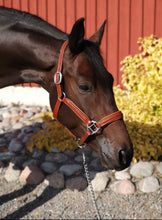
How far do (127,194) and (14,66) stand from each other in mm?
2008

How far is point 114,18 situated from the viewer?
5957 millimetres

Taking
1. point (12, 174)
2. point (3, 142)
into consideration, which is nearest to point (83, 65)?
point (12, 174)

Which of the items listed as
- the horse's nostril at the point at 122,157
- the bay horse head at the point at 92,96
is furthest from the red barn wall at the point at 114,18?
the horse's nostril at the point at 122,157

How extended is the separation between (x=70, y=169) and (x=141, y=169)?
94 cm

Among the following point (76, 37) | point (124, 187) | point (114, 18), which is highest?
point (114, 18)

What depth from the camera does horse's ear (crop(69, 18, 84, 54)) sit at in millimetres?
1944

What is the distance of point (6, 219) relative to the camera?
3025mm

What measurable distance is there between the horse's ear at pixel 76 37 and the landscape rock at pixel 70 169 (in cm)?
213

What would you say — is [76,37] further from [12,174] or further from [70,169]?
[12,174]

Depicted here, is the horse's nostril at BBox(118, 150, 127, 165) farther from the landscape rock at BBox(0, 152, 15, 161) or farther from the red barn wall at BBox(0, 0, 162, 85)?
the red barn wall at BBox(0, 0, 162, 85)

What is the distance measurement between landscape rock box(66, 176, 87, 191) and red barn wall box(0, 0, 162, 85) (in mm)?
2997

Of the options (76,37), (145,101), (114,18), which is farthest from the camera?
(114,18)

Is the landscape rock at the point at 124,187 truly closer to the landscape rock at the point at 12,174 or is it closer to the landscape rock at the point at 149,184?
the landscape rock at the point at 149,184

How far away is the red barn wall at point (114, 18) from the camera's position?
18.9ft
